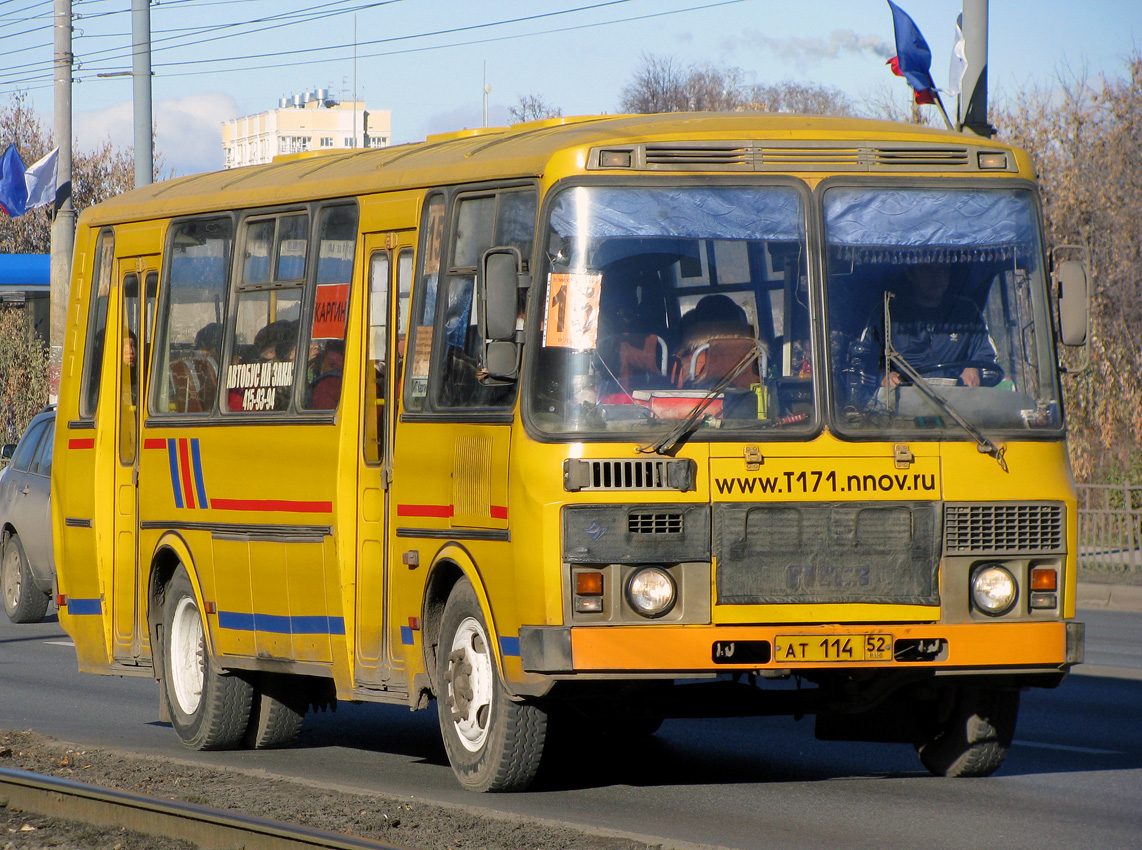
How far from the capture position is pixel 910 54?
1961 cm

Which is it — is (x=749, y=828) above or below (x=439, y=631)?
below

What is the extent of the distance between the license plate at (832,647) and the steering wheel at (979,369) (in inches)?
45.1

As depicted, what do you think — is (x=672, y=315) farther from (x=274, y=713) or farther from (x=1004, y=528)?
(x=274, y=713)

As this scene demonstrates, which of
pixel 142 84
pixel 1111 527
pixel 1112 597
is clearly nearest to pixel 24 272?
pixel 142 84

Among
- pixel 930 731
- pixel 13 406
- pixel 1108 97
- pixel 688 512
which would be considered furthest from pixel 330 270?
pixel 13 406

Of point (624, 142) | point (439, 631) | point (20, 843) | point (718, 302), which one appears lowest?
point (20, 843)

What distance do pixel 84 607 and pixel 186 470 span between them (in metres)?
1.60

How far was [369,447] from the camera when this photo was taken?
30.5 feet

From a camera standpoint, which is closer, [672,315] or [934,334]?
[672,315]

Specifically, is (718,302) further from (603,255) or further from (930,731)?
(930,731)

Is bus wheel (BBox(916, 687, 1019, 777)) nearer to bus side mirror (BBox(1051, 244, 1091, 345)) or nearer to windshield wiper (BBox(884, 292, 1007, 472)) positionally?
windshield wiper (BBox(884, 292, 1007, 472))

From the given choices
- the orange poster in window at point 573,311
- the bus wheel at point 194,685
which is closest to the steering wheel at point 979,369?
the orange poster in window at point 573,311

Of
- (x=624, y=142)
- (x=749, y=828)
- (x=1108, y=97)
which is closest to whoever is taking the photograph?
(x=749, y=828)

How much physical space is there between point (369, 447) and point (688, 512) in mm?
2206
